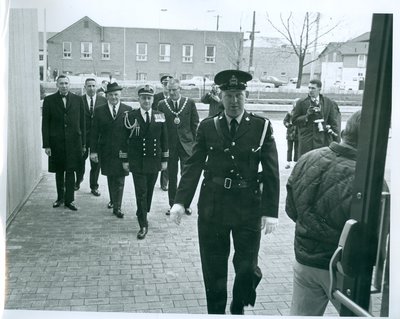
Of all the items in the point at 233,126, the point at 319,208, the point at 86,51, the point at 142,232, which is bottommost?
the point at 142,232

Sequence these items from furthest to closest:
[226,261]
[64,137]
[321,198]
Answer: [64,137], [226,261], [321,198]

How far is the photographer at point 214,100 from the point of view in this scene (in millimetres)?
2174

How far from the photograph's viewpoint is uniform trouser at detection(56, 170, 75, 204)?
2.30 meters

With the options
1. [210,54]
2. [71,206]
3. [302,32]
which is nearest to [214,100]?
[210,54]

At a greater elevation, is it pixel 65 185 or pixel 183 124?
pixel 183 124

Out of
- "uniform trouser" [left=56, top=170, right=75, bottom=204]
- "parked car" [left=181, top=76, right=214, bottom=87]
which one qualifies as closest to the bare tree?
"parked car" [left=181, top=76, right=214, bottom=87]

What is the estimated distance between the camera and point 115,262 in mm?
2230

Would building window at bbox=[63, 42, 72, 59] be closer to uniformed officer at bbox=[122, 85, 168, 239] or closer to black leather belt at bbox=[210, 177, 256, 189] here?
uniformed officer at bbox=[122, 85, 168, 239]

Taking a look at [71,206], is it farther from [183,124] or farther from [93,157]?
[183,124]

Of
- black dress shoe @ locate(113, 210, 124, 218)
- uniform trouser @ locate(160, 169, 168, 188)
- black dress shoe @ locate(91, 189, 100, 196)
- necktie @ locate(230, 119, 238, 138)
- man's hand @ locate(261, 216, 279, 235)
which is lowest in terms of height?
black dress shoe @ locate(113, 210, 124, 218)

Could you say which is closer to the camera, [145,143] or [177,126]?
[177,126]

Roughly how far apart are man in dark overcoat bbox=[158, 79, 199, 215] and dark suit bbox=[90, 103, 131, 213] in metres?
0.22

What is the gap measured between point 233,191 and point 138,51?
0.81 meters

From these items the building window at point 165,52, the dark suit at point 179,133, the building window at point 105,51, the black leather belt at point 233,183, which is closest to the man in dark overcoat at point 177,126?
the dark suit at point 179,133
